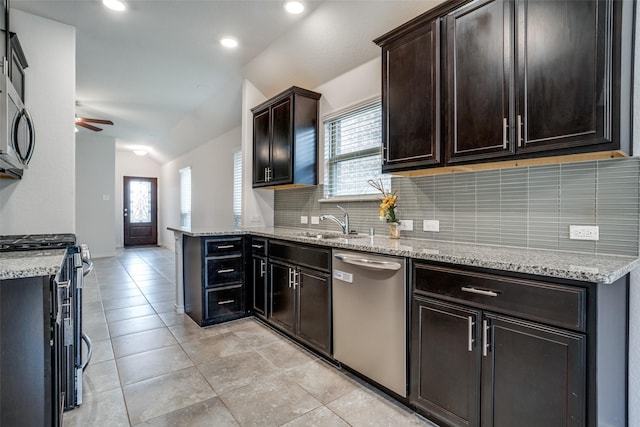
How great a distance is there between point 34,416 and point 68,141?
288 centimetres

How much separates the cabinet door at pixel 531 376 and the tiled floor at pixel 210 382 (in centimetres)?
54

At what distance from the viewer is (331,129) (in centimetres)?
366

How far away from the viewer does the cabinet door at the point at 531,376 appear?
1.29m

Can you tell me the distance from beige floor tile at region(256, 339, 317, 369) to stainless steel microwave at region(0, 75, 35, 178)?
85.1 inches

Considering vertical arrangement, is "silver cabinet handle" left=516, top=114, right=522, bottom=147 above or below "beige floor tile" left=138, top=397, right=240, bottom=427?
above

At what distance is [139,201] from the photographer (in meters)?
10.4

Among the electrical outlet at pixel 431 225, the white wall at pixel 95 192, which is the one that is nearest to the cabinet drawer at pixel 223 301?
the electrical outlet at pixel 431 225

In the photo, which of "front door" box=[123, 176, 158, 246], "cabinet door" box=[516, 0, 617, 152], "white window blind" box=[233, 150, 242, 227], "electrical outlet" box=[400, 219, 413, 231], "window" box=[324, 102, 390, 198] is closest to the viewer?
"cabinet door" box=[516, 0, 617, 152]

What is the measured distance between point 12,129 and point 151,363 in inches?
72.9

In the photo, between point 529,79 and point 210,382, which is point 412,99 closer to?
point 529,79

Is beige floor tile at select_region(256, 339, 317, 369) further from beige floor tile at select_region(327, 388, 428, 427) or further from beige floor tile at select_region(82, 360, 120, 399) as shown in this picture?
beige floor tile at select_region(82, 360, 120, 399)

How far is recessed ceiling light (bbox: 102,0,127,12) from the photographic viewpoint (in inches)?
113

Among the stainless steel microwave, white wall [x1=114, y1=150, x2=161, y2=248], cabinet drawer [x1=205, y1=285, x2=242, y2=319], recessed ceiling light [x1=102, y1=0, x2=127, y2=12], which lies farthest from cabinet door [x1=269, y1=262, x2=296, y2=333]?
white wall [x1=114, y1=150, x2=161, y2=248]

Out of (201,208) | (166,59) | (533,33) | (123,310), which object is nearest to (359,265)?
(533,33)
